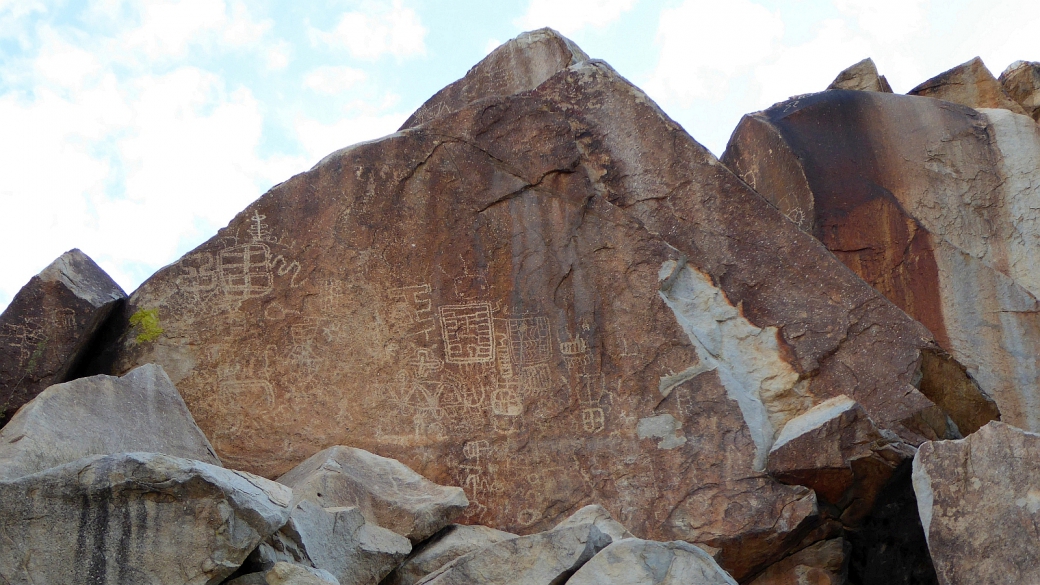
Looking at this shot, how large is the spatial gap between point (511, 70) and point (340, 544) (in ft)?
15.5

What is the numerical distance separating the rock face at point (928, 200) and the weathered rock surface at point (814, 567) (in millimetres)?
1973

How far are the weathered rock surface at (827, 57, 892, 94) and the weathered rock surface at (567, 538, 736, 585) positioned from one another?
6.06 metres

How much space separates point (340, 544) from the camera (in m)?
5.39

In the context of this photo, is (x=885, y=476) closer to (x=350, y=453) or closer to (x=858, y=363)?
(x=858, y=363)

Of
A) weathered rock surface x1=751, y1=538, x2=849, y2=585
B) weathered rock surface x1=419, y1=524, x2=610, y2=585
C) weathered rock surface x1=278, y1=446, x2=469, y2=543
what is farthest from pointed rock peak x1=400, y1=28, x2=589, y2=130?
weathered rock surface x1=419, y1=524, x2=610, y2=585

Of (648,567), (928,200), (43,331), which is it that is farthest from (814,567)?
(43,331)

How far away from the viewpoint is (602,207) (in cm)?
695

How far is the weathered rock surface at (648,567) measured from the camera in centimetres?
477

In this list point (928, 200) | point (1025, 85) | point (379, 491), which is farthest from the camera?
point (1025, 85)

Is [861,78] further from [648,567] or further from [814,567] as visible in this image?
[648,567]

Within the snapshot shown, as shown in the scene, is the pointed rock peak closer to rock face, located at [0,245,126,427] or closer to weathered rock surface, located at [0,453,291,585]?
rock face, located at [0,245,126,427]

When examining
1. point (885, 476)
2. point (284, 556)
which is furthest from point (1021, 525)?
point (284, 556)

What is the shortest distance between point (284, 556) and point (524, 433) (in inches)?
75.7

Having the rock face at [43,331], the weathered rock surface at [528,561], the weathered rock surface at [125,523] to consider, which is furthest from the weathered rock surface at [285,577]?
the rock face at [43,331]
